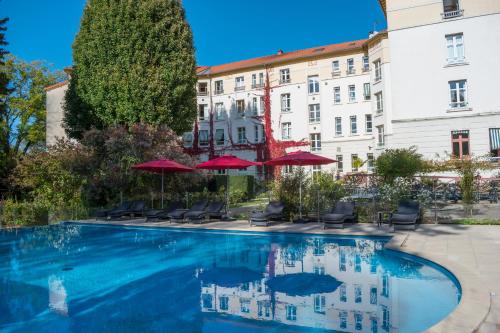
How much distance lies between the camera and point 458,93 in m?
25.8

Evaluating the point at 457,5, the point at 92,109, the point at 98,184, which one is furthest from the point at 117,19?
the point at 457,5

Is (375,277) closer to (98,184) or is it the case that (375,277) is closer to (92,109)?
(98,184)

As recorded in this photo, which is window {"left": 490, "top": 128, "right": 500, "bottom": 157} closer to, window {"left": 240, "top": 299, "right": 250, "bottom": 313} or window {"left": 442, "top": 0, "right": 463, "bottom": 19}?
window {"left": 442, "top": 0, "right": 463, "bottom": 19}

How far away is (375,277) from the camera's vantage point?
838 cm

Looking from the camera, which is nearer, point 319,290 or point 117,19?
point 319,290

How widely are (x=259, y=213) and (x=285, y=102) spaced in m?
24.6

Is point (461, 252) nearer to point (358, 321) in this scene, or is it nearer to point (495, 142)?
point (358, 321)

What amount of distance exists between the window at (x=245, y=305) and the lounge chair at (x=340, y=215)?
7.23 m

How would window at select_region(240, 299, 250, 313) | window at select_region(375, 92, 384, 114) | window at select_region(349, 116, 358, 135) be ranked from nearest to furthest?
window at select_region(240, 299, 250, 313)
window at select_region(375, 92, 384, 114)
window at select_region(349, 116, 358, 135)

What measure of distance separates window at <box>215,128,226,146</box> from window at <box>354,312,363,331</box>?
3540 centimetres

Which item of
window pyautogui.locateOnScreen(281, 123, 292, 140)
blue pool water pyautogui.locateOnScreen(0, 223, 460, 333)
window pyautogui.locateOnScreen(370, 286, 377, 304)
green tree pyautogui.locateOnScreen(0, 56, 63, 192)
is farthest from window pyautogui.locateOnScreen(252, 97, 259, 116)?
window pyautogui.locateOnScreen(370, 286, 377, 304)

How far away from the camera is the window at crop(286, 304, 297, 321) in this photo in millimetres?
5997

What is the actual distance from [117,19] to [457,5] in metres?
21.9

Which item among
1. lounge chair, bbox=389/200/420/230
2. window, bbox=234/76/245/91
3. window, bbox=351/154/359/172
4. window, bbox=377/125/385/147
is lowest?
lounge chair, bbox=389/200/420/230
